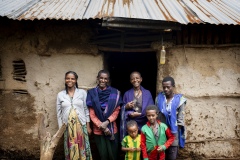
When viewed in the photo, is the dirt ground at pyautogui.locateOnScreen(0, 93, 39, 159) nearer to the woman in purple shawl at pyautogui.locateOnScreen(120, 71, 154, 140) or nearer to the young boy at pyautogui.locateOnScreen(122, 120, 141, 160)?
the woman in purple shawl at pyautogui.locateOnScreen(120, 71, 154, 140)

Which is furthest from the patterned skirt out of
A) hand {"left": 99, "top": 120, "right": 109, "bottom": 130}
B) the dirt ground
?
the dirt ground

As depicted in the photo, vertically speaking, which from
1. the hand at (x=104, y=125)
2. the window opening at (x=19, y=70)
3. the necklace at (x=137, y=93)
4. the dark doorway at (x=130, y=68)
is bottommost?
the hand at (x=104, y=125)

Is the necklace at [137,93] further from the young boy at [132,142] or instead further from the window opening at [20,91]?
the window opening at [20,91]

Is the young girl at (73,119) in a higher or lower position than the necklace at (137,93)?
lower

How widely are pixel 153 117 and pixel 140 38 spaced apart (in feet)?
4.97

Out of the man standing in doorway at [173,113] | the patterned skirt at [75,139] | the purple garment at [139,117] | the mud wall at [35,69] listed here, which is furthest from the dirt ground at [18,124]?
the man standing in doorway at [173,113]

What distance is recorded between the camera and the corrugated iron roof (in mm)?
3705

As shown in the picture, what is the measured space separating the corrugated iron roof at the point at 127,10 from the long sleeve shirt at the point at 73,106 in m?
1.18

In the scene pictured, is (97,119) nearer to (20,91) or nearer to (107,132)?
(107,132)

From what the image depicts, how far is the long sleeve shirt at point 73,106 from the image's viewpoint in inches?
151

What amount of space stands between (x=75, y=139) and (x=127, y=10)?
2.13 meters

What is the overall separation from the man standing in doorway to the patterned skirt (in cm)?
127

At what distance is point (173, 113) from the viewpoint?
3.58 meters

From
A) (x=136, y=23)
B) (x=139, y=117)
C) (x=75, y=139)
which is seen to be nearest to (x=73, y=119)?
(x=75, y=139)
